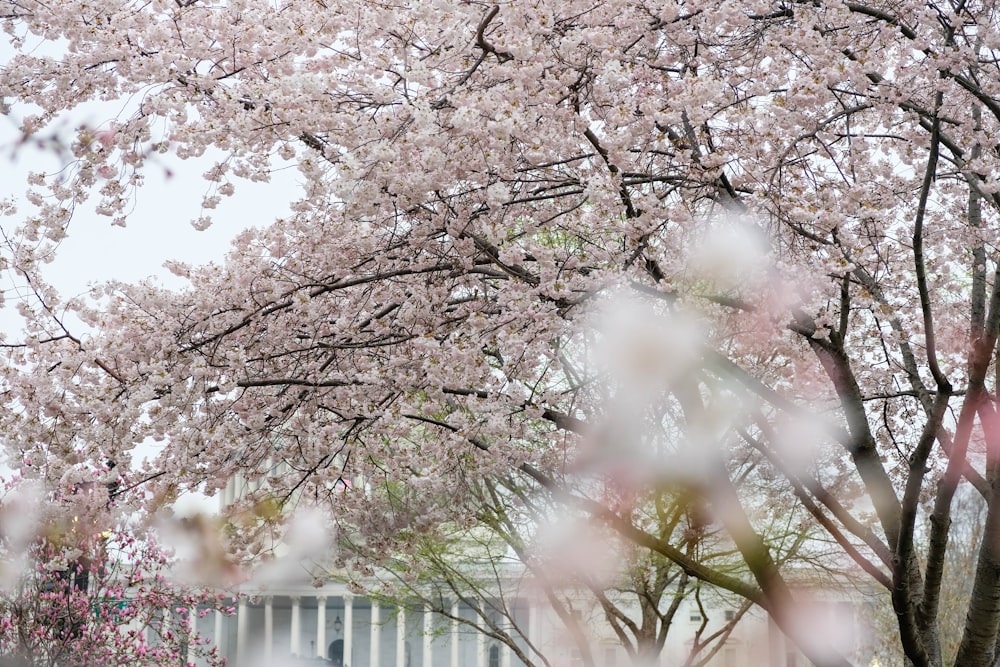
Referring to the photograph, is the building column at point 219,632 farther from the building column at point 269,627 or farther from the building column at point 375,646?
the building column at point 375,646

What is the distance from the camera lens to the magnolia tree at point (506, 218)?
16.9 feet

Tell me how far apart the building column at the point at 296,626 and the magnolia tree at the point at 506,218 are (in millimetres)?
52289

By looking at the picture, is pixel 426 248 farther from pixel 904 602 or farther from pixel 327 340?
pixel 904 602

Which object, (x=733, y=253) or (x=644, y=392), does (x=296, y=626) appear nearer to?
(x=644, y=392)

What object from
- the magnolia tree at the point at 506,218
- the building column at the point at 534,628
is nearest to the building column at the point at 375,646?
the building column at the point at 534,628

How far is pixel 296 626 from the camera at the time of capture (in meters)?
57.1

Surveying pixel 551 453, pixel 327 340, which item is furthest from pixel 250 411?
pixel 551 453

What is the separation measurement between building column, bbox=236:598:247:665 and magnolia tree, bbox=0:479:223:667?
44.7m

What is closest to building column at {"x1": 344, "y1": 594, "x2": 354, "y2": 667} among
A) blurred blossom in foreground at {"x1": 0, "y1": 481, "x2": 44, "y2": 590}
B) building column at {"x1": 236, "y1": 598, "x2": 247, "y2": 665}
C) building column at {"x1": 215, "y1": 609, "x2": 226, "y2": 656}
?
building column at {"x1": 236, "y1": 598, "x2": 247, "y2": 665}

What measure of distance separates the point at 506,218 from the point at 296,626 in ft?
181

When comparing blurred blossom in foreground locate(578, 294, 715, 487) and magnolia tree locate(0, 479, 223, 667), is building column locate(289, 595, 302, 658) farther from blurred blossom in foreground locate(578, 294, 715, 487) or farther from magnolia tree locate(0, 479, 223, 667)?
blurred blossom in foreground locate(578, 294, 715, 487)

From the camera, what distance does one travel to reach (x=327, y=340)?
259 inches

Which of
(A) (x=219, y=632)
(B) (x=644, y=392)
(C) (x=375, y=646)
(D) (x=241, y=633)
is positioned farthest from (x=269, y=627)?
(B) (x=644, y=392)

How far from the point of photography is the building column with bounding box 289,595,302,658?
56.2 metres
